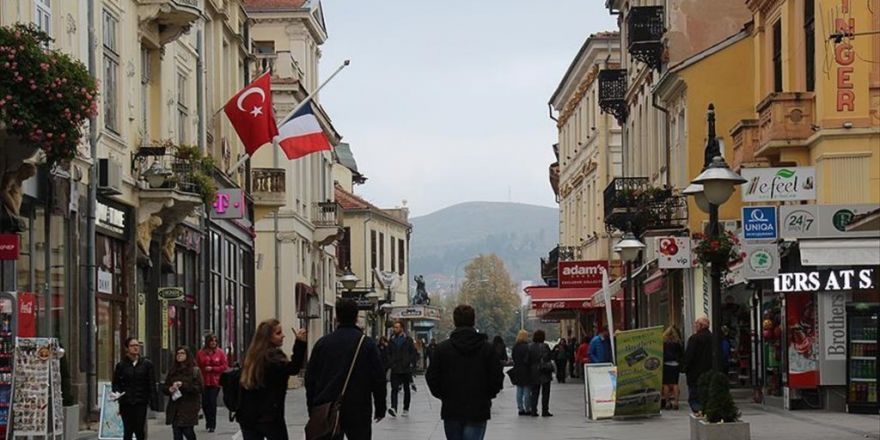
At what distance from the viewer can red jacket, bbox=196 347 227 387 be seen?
2936 cm

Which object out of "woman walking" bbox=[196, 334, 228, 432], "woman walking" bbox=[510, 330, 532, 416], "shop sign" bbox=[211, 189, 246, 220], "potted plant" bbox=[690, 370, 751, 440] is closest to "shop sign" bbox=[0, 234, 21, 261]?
"woman walking" bbox=[196, 334, 228, 432]

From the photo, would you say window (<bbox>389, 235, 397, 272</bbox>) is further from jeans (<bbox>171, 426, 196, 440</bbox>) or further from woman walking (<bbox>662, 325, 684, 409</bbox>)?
jeans (<bbox>171, 426, 196, 440</bbox>)

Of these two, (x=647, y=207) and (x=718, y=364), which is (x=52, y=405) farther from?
(x=647, y=207)

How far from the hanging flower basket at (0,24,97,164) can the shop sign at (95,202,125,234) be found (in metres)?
7.65

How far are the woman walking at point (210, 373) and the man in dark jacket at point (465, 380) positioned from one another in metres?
14.1

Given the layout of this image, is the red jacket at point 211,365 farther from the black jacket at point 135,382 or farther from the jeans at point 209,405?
the black jacket at point 135,382

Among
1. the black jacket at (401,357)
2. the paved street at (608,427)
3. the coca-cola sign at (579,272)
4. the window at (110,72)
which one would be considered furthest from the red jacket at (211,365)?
the coca-cola sign at (579,272)

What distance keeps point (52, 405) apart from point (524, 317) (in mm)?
156632

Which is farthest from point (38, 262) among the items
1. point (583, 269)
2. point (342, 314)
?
point (583, 269)

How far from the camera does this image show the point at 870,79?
101 ft

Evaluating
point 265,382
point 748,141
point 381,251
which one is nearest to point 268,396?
point 265,382

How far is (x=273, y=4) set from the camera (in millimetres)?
61844

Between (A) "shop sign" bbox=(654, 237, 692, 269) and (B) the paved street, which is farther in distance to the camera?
(A) "shop sign" bbox=(654, 237, 692, 269)

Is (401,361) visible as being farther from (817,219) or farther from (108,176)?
(817,219)
